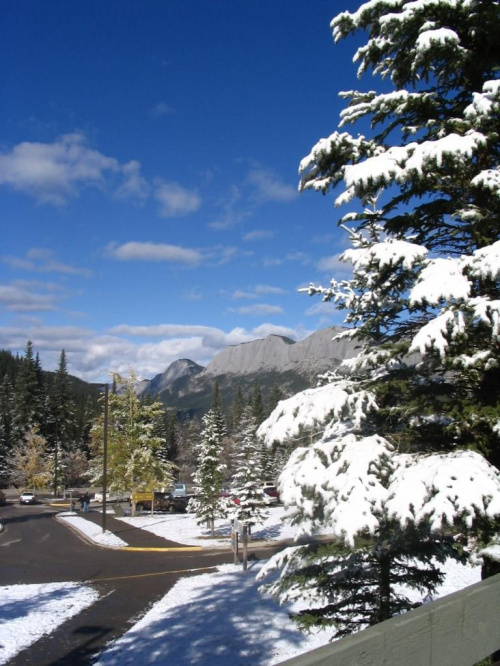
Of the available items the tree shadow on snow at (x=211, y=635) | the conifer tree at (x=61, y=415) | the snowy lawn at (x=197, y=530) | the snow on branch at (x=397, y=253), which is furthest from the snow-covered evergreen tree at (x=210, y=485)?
the conifer tree at (x=61, y=415)

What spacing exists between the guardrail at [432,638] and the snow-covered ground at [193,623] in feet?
20.7

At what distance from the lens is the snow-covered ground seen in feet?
32.0

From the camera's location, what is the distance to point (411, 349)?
15.0ft

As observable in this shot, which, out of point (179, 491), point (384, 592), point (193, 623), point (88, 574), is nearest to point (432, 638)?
point (384, 592)

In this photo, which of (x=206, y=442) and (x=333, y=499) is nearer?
(x=333, y=499)

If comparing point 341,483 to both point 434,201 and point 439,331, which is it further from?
point 434,201

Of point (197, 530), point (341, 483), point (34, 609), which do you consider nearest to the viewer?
point (341, 483)

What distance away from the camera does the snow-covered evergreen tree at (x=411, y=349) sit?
14.1 feet

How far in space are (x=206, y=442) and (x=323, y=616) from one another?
76.6ft

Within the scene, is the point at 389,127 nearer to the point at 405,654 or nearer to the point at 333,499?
the point at 333,499

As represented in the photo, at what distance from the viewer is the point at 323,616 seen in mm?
6035

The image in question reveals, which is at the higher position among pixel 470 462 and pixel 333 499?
pixel 470 462

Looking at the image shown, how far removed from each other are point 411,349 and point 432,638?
2572mm

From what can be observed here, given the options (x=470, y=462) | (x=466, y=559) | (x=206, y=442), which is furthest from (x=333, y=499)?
(x=206, y=442)
